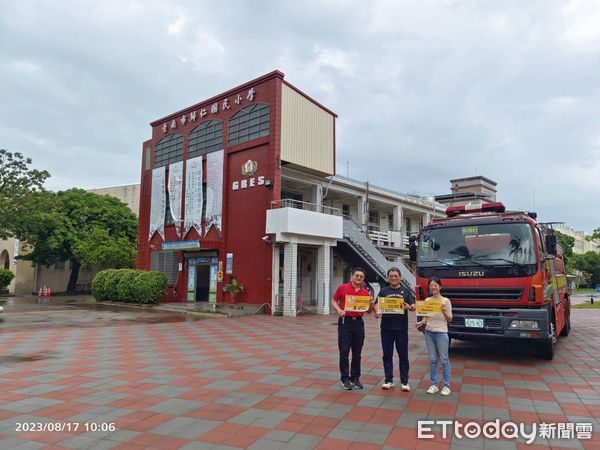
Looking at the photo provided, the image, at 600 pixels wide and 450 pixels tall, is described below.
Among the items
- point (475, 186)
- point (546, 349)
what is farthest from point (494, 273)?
point (475, 186)

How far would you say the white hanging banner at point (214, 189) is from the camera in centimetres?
2173

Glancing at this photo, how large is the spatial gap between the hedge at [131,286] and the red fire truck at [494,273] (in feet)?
55.1

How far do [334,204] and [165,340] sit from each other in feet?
59.2

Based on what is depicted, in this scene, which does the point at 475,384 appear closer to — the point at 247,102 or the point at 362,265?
the point at 362,265

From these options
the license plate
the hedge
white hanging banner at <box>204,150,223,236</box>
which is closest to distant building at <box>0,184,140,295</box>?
the hedge

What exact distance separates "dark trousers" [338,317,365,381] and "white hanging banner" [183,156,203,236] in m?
17.5

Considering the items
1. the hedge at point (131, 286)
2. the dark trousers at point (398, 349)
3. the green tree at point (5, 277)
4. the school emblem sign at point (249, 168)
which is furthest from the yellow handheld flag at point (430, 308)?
the green tree at point (5, 277)

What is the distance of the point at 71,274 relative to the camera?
34781 millimetres

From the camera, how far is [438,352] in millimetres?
6074

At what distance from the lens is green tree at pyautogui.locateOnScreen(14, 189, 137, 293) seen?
27.5 meters

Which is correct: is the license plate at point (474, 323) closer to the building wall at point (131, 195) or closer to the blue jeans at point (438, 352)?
the blue jeans at point (438, 352)

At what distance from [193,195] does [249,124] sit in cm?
520

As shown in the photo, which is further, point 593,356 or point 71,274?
point 71,274

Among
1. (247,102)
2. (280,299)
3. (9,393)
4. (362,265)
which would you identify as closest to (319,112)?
(247,102)
